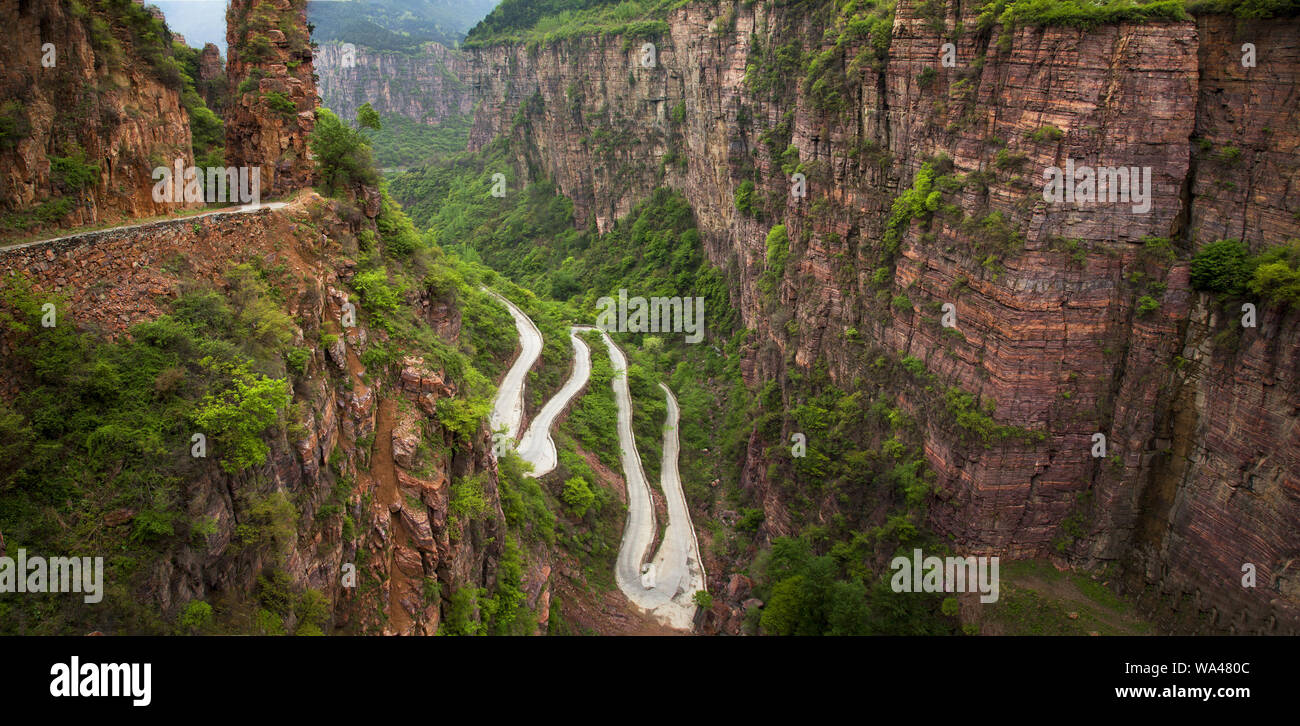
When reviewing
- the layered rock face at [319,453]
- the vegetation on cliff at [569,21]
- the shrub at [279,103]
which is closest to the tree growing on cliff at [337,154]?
the shrub at [279,103]

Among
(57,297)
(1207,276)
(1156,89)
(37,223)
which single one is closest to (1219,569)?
(1207,276)

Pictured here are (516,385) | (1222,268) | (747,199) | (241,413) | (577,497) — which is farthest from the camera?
(747,199)

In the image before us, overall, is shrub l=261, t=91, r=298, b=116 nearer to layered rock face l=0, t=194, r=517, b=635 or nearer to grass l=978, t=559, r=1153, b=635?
layered rock face l=0, t=194, r=517, b=635

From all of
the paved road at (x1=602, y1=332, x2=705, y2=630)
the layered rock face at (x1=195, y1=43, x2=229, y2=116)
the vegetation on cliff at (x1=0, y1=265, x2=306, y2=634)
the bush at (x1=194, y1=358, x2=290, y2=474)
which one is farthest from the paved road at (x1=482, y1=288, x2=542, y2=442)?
the vegetation on cliff at (x1=0, y1=265, x2=306, y2=634)

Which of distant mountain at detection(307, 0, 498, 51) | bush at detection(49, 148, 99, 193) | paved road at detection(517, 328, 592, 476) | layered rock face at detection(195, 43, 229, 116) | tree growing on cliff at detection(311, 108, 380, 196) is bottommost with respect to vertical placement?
paved road at detection(517, 328, 592, 476)

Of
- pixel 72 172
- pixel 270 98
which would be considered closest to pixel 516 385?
pixel 270 98

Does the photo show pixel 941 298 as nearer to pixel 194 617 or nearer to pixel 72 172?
pixel 194 617

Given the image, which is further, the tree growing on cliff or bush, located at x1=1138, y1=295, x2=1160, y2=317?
the tree growing on cliff
